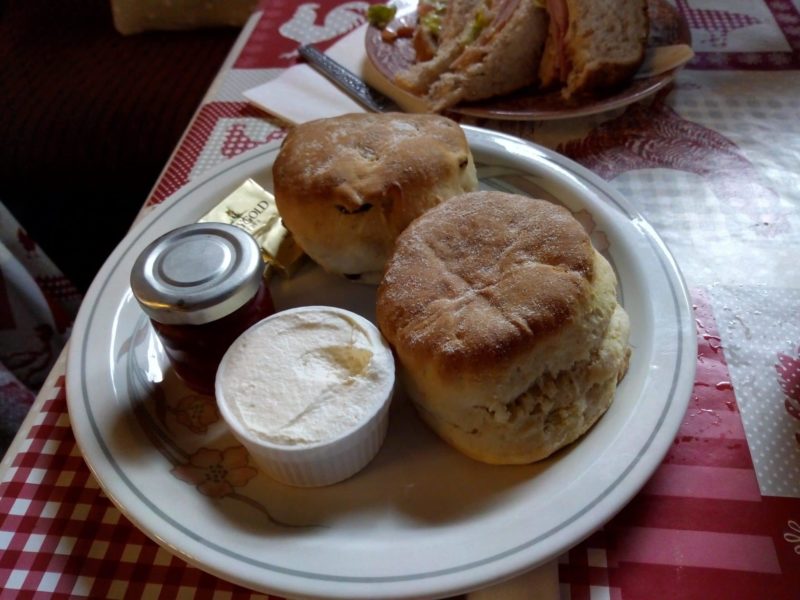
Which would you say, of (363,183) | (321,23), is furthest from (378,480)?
(321,23)

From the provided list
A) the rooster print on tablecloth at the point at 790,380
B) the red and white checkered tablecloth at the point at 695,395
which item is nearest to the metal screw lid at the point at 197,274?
the red and white checkered tablecloth at the point at 695,395

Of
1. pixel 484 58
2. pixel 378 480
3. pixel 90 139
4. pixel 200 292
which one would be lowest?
pixel 90 139

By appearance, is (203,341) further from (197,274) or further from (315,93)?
(315,93)

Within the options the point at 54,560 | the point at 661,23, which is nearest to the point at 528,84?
the point at 661,23

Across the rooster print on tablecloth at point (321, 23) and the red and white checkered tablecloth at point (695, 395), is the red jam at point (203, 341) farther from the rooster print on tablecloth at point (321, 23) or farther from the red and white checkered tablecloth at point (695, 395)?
the rooster print on tablecloth at point (321, 23)

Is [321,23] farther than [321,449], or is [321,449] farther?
[321,23]

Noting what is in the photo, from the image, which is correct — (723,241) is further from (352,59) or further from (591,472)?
(352,59)

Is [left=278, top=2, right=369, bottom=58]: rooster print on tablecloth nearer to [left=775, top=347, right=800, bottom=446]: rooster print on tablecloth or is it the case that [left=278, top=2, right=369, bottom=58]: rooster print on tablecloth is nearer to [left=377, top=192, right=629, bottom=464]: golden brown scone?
[left=377, top=192, right=629, bottom=464]: golden brown scone
